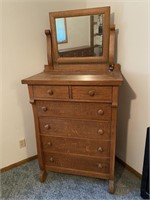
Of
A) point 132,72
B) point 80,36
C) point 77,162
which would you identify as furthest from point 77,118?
point 80,36

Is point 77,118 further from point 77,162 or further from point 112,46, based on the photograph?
point 112,46

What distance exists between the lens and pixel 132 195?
5.04ft

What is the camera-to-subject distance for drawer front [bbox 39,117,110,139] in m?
1.42

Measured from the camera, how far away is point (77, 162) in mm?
1596

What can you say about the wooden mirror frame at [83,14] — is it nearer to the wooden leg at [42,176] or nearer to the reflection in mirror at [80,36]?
the reflection in mirror at [80,36]

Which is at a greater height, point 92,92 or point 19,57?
point 19,57

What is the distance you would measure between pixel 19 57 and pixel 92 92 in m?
0.89

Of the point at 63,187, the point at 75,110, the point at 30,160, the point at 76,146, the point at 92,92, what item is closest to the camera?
the point at 92,92

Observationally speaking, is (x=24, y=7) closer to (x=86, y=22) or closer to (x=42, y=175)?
(x=86, y=22)

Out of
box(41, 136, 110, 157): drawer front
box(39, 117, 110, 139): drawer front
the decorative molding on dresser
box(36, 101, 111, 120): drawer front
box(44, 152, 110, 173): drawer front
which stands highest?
box(36, 101, 111, 120): drawer front

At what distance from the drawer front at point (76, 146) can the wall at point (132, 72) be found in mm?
386

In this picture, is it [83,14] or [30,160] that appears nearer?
[83,14]

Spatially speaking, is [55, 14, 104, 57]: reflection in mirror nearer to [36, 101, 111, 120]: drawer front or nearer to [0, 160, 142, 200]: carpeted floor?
[36, 101, 111, 120]: drawer front

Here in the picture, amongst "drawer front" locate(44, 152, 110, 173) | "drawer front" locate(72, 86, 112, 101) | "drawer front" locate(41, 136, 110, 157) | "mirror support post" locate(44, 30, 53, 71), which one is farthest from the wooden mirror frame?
"drawer front" locate(44, 152, 110, 173)
